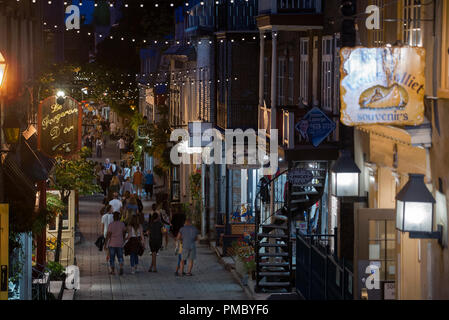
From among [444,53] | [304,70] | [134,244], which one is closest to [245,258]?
[134,244]

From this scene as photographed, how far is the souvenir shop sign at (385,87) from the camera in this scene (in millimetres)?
14008

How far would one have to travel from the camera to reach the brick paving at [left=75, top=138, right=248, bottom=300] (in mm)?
23469

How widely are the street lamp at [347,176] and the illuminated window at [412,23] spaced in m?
2.82

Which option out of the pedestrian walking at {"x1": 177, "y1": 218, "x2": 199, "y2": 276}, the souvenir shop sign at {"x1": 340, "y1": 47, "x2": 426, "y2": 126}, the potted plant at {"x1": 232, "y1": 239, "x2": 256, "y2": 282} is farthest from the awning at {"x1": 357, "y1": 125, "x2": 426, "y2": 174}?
the pedestrian walking at {"x1": 177, "y1": 218, "x2": 199, "y2": 276}

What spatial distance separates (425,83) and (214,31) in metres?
20.1

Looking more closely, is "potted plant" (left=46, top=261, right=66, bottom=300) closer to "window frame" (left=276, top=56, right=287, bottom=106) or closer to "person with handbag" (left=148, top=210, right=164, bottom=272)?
"person with handbag" (left=148, top=210, right=164, bottom=272)

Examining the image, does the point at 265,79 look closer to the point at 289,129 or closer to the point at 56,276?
the point at 289,129

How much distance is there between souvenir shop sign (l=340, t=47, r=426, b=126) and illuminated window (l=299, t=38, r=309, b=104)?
479 inches

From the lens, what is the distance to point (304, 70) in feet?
88.6

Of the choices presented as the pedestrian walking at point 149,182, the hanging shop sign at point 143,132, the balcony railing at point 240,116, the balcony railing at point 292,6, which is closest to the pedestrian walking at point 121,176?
the pedestrian walking at point 149,182

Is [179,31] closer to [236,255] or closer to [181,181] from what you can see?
[181,181]

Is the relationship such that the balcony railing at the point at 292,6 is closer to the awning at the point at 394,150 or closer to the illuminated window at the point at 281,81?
the illuminated window at the point at 281,81

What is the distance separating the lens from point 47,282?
2066 cm
